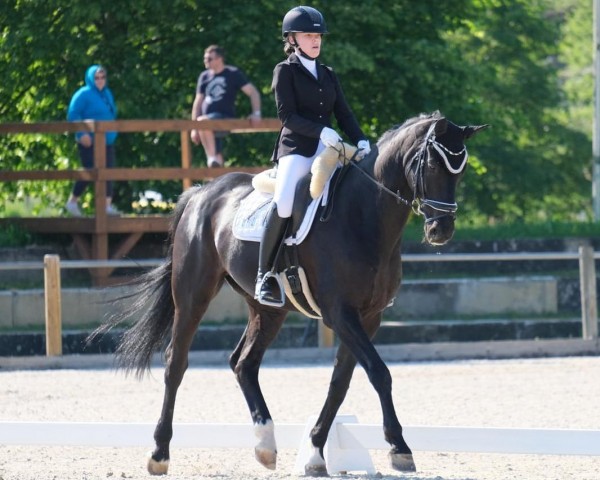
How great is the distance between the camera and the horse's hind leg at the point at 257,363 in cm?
812

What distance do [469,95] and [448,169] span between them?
13475 mm

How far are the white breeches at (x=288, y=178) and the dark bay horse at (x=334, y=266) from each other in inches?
10.0

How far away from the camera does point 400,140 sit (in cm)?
775

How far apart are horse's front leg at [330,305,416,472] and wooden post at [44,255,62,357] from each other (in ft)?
25.4

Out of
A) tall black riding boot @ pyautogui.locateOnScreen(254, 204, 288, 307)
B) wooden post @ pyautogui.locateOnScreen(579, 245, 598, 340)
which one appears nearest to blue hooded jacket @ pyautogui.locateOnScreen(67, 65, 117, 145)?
wooden post @ pyautogui.locateOnScreen(579, 245, 598, 340)

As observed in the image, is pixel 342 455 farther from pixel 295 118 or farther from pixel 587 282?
pixel 587 282

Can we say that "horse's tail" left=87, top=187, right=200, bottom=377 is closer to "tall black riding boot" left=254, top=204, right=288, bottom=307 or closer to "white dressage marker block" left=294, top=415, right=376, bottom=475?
"tall black riding boot" left=254, top=204, right=288, bottom=307

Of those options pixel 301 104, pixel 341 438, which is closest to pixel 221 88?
pixel 301 104

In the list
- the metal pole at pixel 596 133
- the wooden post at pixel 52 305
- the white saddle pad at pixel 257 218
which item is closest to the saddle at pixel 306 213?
the white saddle pad at pixel 257 218

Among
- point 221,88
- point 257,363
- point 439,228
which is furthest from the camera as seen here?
point 221,88

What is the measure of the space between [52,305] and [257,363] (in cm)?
657

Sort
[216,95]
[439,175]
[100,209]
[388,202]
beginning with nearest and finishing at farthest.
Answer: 1. [439,175]
2. [388,202]
3. [216,95]
4. [100,209]

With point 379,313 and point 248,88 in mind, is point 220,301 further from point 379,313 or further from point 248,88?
point 379,313

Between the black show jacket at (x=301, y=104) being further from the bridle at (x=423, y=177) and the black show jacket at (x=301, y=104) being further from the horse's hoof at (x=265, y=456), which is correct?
the horse's hoof at (x=265, y=456)
